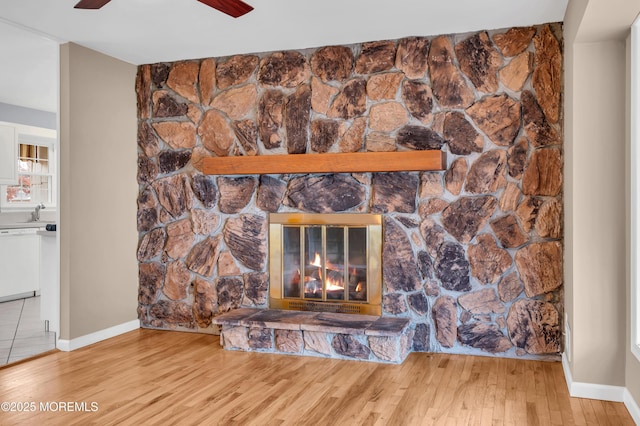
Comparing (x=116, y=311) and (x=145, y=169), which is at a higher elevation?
(x=145, y=169)

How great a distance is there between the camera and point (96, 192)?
4.45 m

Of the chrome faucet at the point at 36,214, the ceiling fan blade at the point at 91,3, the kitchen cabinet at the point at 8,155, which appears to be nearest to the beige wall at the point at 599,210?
the ceiling fan blade at the point at 91,3

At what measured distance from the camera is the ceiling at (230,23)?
343 cm

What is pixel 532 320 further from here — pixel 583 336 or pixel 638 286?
pixel 638 286

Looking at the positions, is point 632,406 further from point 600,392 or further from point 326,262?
point 326,262

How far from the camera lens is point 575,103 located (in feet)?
10.4

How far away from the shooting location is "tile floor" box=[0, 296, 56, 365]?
418 centimetres

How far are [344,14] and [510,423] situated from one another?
261cm

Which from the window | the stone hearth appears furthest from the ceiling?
the window

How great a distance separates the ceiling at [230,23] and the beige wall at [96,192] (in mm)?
270

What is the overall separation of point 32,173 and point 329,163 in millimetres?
4878

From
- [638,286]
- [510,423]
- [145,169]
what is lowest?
[510,423]

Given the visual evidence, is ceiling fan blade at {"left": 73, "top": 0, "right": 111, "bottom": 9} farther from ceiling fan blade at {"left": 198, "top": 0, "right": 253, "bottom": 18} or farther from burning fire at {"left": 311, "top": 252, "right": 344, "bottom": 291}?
burning fire at {"left": 311, "top": 252, "right": 344, "bottom": 291}

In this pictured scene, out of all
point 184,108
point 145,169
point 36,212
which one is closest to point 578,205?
point 184,108
